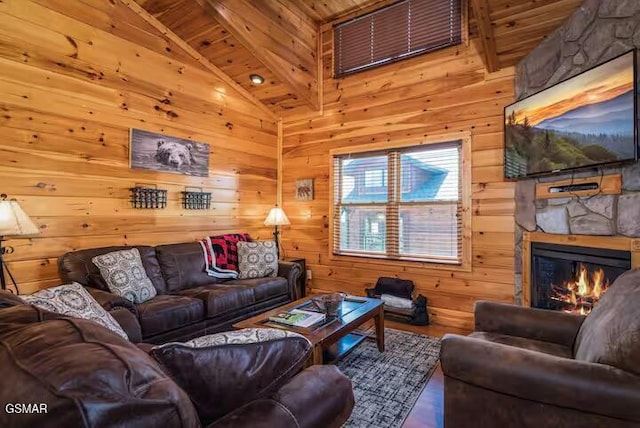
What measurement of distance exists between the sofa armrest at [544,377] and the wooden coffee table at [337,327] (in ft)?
2.59

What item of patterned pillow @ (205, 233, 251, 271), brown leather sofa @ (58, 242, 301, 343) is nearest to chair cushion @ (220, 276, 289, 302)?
brown leather sofa @ (58, 242, 301, 343)

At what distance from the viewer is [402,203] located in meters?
4.14

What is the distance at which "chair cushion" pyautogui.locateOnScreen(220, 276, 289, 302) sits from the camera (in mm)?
3531

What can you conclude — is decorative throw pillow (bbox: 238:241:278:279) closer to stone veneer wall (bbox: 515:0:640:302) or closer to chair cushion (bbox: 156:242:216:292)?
chair cushion (bbox: 156:242:216:292)

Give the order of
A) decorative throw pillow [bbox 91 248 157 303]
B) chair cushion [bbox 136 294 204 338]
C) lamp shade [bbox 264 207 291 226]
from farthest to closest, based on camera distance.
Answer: lamp shade [bbox 264 207 291 226], decorative throw pillow [bbox 91 248 157 303], chair cushion [bbox 136 294 204 338]

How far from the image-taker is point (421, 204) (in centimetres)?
402

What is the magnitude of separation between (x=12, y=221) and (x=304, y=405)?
8.12 feet

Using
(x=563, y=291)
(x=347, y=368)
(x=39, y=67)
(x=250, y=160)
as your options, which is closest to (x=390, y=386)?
(x=347, y=368)

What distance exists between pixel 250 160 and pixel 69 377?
4.36 metres

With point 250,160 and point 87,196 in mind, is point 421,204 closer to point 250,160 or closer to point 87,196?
point 250,160

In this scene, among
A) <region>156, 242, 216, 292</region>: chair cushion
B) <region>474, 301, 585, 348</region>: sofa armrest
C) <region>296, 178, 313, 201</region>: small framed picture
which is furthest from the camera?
<region>296, 178, 313, 201</region>: small framed picture

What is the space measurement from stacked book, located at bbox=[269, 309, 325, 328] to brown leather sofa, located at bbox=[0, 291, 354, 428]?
1.24 meters
